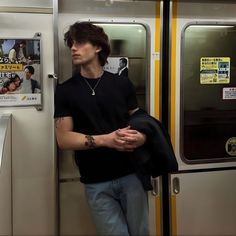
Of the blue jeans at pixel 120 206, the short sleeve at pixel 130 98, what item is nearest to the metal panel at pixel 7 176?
the blue jeans at pixel 120 206

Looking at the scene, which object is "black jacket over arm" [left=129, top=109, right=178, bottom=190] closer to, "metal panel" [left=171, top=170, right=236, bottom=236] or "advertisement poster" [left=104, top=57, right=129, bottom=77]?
"advertisement poster" [left=104, top=57, right=129, bottom=77]

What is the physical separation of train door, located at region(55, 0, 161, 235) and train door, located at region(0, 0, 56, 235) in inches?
3.6

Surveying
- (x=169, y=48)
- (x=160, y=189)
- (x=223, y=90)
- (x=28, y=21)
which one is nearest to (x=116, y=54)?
(x=169, y=48)

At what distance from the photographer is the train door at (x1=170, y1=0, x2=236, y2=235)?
8.69ft

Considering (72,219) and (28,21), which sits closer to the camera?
→ (28,21)

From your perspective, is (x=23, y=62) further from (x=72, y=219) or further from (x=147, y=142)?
(x=72, y=219)

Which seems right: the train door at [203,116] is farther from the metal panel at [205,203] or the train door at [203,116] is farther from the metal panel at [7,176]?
the metal panel at [7,176]

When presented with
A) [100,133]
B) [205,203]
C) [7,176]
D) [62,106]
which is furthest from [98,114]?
[205,203]

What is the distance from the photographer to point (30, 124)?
2455 mm

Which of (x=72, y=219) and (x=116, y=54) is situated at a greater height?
(x=116, y=54)

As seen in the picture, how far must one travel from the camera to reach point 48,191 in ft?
8.35

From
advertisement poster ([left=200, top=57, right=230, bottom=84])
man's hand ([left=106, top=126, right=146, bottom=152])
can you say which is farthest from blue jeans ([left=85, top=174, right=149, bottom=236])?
advertisement poster ([left=200, top=57, right=230, bottom=84])

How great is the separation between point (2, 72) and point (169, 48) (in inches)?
45.4

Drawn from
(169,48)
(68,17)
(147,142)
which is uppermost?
(68,17)
